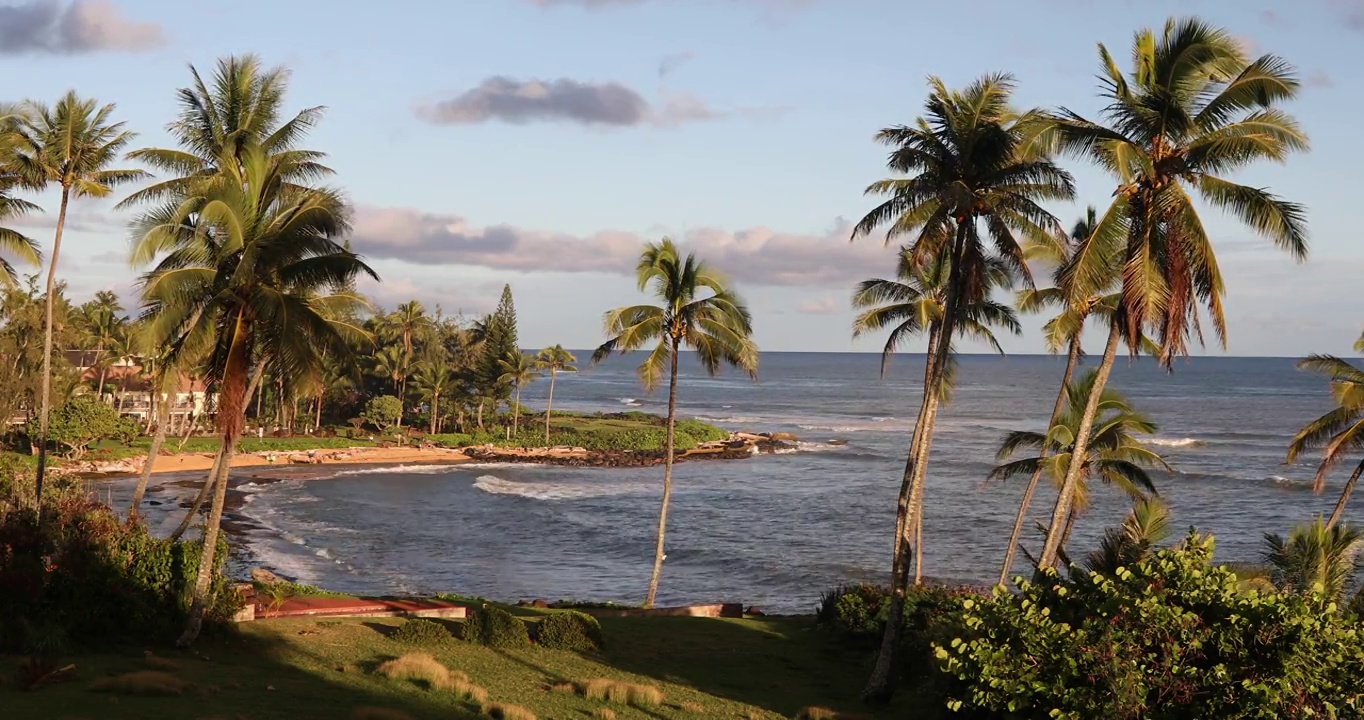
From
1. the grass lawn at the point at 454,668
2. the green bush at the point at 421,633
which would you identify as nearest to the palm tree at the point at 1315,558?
the grass lawn at the point at 454,668

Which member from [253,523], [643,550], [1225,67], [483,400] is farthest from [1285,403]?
[1225,67]

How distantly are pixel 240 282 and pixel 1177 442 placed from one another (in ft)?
305

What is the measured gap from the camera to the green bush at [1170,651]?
11.4 metres

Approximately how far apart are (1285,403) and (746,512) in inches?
4708

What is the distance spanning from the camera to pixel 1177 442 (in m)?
94.5

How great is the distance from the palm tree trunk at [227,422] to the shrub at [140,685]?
3.21m

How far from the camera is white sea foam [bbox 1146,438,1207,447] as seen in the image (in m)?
92.8

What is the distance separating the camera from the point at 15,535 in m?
18.1

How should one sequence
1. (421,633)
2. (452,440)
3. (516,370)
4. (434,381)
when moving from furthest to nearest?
1. (516,370)
2. (452,440)
3. (434,381)
4. (421,633)

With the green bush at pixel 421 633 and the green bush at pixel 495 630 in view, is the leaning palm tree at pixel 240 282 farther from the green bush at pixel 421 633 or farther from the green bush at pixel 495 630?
the green bush at pixel 495 630

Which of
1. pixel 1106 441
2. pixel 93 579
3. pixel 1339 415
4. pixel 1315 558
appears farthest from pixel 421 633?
pixel 1339 415

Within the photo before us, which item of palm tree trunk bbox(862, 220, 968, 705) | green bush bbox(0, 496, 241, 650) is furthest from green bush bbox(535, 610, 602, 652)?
green bush bbox(0, 496, 241, 650)

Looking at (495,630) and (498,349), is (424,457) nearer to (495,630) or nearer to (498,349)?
(498,349)

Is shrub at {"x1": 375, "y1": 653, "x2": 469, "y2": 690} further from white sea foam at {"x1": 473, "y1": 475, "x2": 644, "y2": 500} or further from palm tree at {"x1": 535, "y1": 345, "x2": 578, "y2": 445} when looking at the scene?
palm tree at {"x1": 535, "y1": 345, "x2": 578, "y2": 445}
